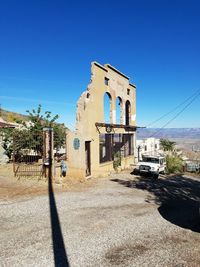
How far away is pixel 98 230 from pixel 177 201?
24.0 feet

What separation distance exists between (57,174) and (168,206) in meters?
8.84

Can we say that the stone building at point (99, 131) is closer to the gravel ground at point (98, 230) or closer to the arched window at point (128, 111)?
the arched window at point (128, 111)

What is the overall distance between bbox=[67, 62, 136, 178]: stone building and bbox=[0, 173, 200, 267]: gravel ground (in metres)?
4.91

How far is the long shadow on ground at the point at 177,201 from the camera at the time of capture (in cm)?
1227

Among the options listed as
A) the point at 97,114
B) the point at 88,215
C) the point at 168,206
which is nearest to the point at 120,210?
the point at 88,215

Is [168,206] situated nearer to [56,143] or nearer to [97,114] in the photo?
[97,114]

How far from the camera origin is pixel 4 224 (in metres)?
11.0

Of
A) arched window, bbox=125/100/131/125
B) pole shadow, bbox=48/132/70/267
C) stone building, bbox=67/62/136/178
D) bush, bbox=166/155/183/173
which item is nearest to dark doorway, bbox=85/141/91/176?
stone building, bbox=67/62/136/178

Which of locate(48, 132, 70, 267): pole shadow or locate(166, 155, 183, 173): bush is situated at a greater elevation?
locate(166, 155, 183, 173): bush

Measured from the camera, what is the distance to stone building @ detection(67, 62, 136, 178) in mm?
21547

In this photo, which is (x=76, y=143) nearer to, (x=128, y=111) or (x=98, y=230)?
(x=98, y=230)

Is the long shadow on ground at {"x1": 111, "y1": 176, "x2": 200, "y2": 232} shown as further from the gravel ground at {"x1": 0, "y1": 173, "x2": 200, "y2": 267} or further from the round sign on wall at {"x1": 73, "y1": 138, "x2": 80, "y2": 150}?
the round sign on wall at {"x1": 73, "y1": 138, "x2": 80, "y2": 150}

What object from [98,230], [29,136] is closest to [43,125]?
[29,136]

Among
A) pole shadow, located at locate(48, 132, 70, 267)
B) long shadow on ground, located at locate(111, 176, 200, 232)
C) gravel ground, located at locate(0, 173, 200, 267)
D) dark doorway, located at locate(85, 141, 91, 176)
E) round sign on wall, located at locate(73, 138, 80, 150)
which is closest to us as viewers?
pole shadow, located at locate(48, 132, 70, 267)
